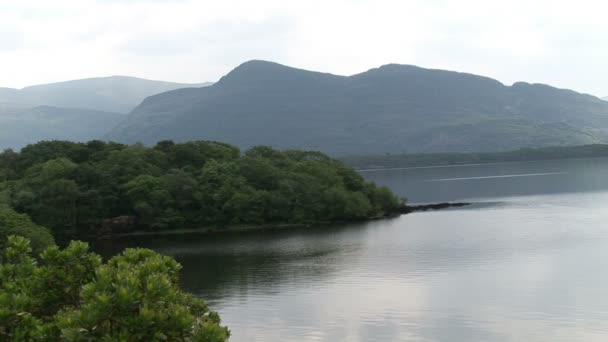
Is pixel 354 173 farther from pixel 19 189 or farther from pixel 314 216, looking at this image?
pixel 19 189

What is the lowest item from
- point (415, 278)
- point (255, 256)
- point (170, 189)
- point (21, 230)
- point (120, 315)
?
point (415, 278)

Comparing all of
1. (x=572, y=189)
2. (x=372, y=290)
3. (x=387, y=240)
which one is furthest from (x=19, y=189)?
(x=572, y=189)

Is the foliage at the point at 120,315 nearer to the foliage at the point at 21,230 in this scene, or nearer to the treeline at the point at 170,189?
the foliage at the point at 21,230

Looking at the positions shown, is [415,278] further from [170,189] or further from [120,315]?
[170,189]

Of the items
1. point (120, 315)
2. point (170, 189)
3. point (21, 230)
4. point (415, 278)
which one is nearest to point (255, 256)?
point (415, 278)

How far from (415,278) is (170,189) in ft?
203

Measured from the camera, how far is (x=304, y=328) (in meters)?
51.0

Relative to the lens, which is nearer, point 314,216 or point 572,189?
point 314,216

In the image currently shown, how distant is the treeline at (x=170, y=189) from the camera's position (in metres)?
110

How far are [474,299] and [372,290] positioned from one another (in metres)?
10.2

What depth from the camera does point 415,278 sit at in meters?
68.2

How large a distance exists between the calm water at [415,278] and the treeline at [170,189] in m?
10.9

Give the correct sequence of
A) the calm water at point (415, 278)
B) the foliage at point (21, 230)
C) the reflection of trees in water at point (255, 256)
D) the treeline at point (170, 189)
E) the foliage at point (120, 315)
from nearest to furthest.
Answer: the foliage at point (120, 315)
the calm water at point (415, 278)
the foliage at point (21, 230)
the reflection of trees in water at point (255, 256)
the treeline at point (170, 189)

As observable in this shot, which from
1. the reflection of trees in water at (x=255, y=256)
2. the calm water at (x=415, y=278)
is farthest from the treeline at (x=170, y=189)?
the calm water at (x=415, y=278)
